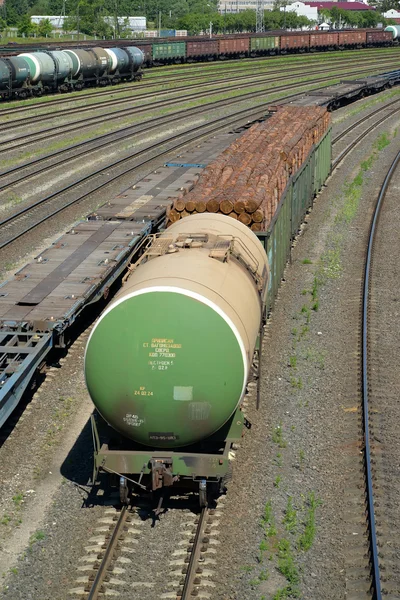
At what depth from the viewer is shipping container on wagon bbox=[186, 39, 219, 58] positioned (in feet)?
266

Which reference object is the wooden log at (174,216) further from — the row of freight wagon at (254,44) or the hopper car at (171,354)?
the row of freight wagon at (254,44)

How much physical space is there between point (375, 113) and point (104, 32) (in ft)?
320

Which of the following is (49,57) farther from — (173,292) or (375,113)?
(173,292)

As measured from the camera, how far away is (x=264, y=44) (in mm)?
89625

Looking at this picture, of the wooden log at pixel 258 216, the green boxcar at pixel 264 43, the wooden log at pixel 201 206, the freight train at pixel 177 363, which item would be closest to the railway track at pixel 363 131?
the wooden log at pixel 258 216

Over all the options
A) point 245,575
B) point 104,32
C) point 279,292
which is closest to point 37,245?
point 279,292

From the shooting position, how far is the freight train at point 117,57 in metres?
53.6

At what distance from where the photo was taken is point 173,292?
11.1 metres

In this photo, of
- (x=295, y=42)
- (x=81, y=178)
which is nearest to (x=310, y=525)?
(x=81, y=178)

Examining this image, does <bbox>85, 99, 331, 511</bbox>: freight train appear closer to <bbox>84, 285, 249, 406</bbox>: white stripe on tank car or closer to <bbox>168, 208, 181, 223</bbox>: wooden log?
<bbox>84, 285, 249, 406</bbox>: white stripe on tank car

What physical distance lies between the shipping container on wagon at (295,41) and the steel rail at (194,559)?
87.1 m

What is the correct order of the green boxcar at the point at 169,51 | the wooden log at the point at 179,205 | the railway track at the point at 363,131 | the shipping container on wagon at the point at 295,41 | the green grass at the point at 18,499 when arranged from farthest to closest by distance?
the shipping container on wagon at the point at 295,41, the green boxcar at the point at 169,51, the railway track at the point at 363,131, the wooden log at the point at 179,205, the green grass at the point at 18,499

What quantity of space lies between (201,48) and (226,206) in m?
70.7

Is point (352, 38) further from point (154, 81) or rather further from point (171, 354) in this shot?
point (171, 354)
